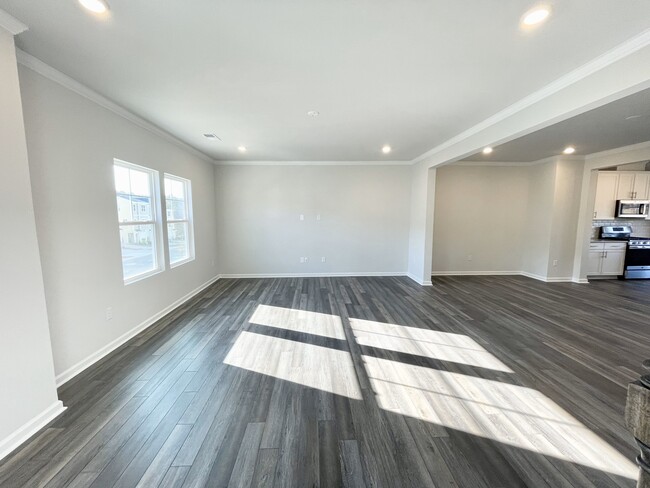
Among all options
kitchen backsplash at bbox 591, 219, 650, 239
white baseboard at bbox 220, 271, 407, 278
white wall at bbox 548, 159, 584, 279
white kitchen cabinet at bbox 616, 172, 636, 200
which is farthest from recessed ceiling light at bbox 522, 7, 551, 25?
white kitchen cabinet at bbox 616, 172, 636, 200

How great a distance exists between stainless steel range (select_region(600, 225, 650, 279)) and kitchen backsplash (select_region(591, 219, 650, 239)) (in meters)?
0.11

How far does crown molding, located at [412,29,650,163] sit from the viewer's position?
184 centimetres

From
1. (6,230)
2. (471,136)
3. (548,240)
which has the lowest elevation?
(548,240)

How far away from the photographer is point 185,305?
4297 mm

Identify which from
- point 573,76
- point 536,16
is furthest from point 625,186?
point 536,16

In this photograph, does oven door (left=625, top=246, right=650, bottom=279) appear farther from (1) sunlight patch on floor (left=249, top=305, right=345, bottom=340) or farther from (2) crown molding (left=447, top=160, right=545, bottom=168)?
(1) sunlight patch on floor (left=249, top=305, right=345, bottom=340)

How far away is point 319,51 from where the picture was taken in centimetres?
197

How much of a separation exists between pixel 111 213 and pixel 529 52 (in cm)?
414

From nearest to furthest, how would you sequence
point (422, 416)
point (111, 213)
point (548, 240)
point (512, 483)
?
point (512, 483) < point (422, 416) < point (111, 213) < point (548, 240)

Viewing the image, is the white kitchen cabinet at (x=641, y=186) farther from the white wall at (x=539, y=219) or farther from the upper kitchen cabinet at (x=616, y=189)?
the white wall at (x=539, y=219)

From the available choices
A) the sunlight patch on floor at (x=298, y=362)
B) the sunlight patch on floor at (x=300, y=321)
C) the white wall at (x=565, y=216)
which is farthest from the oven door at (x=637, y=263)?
the sunlight patch on floor at (x=298, y=362)

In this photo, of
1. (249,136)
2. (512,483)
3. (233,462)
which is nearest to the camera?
(512,483)

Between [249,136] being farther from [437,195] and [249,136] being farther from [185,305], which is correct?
[437,195]

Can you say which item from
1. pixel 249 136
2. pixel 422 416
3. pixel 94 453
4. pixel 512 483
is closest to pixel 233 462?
pixel 94 453
